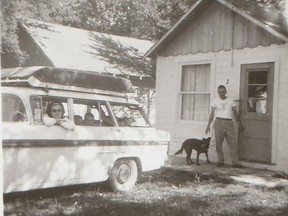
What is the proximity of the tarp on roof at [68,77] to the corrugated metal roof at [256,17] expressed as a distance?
10.7ft

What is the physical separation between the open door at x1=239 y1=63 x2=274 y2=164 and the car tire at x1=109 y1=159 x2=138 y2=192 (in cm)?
333

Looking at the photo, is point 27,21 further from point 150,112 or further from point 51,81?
point 51,81

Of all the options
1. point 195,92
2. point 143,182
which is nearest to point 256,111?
point 195,92

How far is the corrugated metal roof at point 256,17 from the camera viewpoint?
823cm

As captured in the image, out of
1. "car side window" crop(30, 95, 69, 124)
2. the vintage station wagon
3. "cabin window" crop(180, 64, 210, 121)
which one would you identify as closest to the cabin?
"cabin window" crop(180, 64, 210, 121)

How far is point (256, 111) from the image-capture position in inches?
343

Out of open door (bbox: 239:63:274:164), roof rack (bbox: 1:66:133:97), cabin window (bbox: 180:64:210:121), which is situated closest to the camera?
roof rack (bbox: 1:66:133:97)

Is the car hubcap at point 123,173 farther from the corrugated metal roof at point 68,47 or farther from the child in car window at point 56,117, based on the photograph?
the corrugated metal roof at point 68,47

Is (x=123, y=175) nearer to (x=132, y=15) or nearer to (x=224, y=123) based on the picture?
(x=224, y=123)

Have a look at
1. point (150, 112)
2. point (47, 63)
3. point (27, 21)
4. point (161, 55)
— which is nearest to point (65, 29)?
point (27, 21)

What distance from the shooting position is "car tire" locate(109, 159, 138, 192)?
6064 mm

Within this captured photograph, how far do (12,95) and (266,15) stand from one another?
603 centimetres

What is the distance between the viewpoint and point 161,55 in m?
10.6

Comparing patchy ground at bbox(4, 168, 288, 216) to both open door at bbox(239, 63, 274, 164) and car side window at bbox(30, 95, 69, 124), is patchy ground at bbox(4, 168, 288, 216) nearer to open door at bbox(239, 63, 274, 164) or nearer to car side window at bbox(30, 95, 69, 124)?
car side window at bbox(30, 95, 69, 124)
